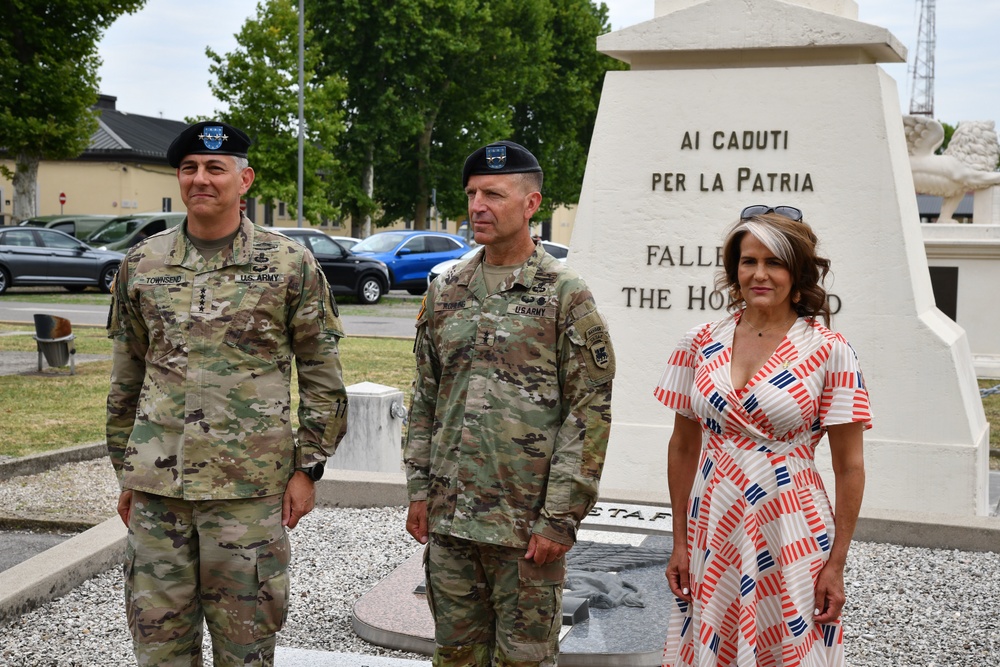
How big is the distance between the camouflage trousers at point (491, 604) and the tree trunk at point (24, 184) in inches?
1252

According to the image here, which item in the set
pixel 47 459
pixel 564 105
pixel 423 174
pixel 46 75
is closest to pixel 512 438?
pixel 47 459

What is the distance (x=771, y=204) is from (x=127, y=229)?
24511mm

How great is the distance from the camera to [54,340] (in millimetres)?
12383

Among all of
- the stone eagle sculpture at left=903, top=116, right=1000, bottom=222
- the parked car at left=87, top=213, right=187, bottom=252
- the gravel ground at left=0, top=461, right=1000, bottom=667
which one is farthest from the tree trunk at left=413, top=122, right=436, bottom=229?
the gravel ground at left=0, top=461, right=1000, bottom=667

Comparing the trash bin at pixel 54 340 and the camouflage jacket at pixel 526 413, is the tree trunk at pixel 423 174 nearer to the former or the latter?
the trash bin at pixel 54 340

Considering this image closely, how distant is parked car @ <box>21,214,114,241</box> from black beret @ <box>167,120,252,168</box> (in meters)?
27.6

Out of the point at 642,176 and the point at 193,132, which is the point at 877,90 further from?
the point at 193,132

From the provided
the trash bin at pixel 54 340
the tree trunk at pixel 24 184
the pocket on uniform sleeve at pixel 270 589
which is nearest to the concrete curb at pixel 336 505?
the pocket on uniform sleeve at pixel 270 589

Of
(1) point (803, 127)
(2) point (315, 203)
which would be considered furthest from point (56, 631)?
(2) point (315, 203)

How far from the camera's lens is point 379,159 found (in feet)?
141

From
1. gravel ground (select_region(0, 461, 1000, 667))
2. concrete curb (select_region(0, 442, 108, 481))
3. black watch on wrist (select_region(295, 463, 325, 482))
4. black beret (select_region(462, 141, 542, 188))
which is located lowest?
concrete curb (select_region(0, 442, 108, 481))

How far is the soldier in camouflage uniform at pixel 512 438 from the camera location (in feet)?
10.3

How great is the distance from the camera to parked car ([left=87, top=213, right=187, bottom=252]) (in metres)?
27.8

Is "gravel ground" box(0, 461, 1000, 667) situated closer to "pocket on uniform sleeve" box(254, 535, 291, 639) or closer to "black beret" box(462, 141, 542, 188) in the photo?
"pocket on uniform sleeve" box(254, 535, 291, 639)
